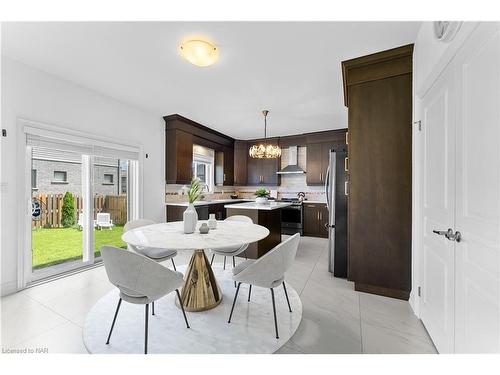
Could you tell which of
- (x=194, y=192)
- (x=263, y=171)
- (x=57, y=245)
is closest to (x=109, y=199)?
(x=57, y=245)

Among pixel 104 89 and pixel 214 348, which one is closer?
pixel 214 348

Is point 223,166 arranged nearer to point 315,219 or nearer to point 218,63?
point 315,219

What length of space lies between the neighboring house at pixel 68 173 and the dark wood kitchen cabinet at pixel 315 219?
3.87 metres

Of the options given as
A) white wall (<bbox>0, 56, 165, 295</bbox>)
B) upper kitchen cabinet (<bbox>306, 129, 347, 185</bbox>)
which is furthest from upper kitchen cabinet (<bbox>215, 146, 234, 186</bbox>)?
white wall (<bbox>0, 56, 165, 295</bbox>)

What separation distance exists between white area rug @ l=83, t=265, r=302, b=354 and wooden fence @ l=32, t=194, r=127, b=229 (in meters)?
1.47

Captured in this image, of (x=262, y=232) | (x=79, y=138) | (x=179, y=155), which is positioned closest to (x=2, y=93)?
(x=79, y=138)

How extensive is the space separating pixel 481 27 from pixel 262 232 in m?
1.81

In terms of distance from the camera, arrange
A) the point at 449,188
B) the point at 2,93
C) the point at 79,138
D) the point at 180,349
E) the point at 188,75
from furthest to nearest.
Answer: the point at 79,138
the point at 188,75
the point at 2,93
the point at 180,349
the point at 449,188

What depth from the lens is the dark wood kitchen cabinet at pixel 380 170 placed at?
221 cm

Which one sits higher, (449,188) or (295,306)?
(449,188)

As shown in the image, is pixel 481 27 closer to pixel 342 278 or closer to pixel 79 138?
pixel 342 278

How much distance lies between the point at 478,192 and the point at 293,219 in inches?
168

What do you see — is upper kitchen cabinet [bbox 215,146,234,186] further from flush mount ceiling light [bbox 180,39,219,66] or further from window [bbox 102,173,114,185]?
flush mount ceiling light [bbox 180,39,219,66]

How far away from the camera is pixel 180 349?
60.1 inches
